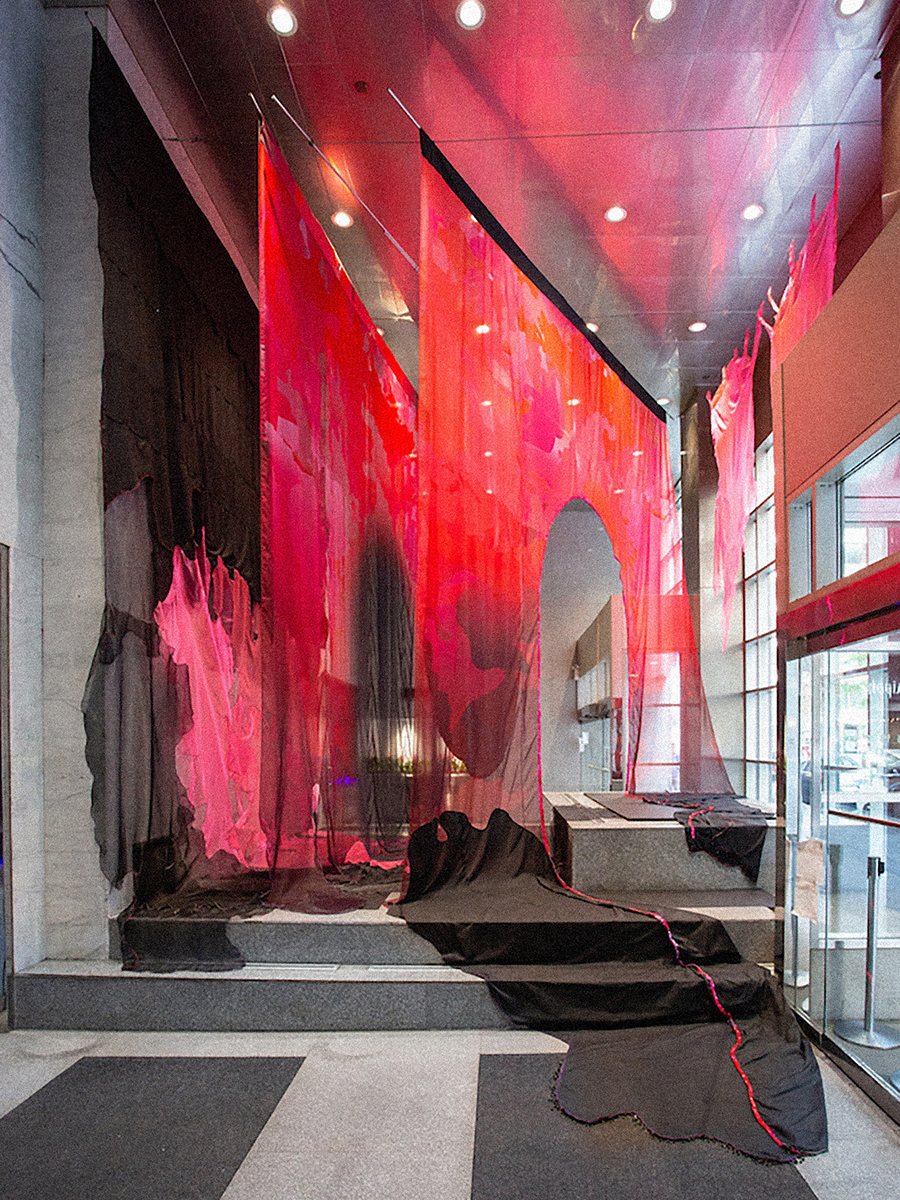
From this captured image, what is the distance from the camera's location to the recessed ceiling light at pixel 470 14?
11.5ft

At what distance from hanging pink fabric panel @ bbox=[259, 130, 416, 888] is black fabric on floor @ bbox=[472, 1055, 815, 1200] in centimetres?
177

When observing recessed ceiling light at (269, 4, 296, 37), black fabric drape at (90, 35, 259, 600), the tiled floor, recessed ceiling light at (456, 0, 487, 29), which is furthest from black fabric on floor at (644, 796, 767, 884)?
recessed ceiling light at (269, 4, 296, 37)

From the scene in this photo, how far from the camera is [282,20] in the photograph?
364 centimetres

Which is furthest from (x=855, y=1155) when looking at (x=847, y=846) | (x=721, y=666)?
(x=721, y=666)

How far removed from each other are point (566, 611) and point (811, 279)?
135 inches

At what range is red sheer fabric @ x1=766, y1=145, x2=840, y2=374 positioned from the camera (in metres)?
4.54

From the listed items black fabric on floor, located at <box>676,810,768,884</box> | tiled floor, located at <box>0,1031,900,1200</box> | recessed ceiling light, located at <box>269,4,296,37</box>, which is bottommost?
tiled floor, located at <box>0,1031,900,1200</box>

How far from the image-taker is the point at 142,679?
150 inches

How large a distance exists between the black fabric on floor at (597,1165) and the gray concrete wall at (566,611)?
4.55 m

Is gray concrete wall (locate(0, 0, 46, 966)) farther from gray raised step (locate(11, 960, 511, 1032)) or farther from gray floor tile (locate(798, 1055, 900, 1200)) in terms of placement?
gray floor tile (locate(798, 1055, 900, 1200))

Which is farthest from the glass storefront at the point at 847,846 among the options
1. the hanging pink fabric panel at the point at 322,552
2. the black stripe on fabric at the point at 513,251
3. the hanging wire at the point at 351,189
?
the hanging wire at the point at 351,189

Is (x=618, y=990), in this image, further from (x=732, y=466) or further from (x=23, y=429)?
(x=732, y=466)

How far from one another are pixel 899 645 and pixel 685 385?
15.1ft

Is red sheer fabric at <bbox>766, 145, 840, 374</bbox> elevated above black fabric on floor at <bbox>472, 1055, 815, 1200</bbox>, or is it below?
above
